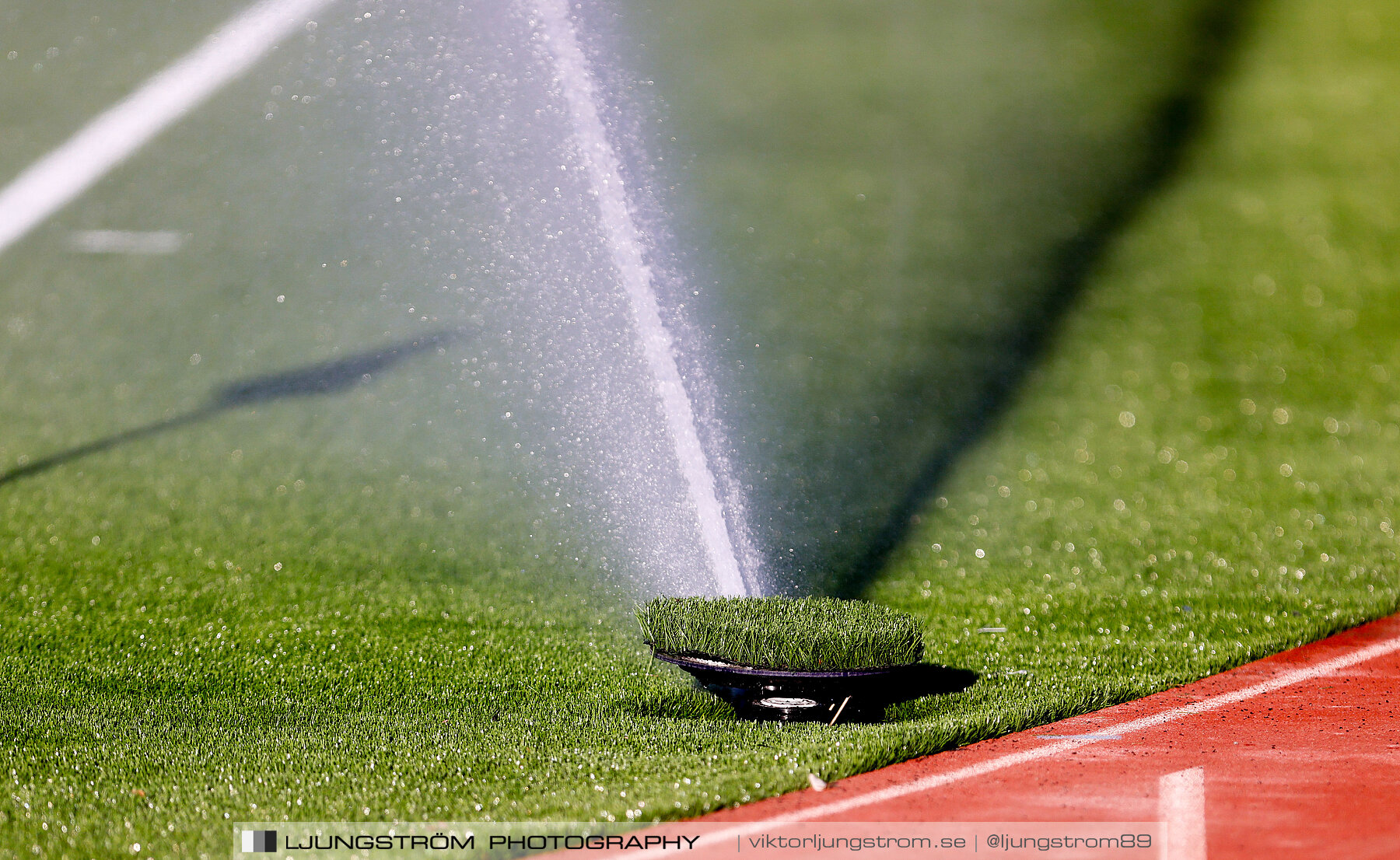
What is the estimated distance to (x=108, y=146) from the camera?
45.1 ft

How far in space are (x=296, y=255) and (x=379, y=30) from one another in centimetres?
267

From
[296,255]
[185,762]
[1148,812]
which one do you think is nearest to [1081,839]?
[1148,812]

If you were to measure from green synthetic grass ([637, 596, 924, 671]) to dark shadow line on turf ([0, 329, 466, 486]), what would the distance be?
5.47 m

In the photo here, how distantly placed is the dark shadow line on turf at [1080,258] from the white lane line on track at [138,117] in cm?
847

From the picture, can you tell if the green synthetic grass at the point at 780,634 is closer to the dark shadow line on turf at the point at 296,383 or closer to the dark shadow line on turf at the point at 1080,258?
the dark shadow line on turf at the point at 1080,258

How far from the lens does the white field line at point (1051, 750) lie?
386 centimetres

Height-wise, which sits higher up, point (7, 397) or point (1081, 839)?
point (7, 397)

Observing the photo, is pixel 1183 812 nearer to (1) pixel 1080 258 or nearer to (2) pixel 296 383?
(2) pixel 296 383

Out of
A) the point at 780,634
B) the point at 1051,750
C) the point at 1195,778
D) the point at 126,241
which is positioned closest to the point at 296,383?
the point at 126,241

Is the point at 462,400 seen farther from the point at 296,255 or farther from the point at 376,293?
the point at 296,255

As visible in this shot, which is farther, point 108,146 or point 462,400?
point 108,146

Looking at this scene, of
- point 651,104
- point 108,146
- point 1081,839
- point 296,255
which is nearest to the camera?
point 1081,839

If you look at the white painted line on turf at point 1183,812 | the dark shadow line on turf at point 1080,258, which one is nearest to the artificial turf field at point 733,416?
the dark shadow line on turf at point 1080,258

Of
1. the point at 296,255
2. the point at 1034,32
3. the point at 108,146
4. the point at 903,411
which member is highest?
the point at 1034,32
